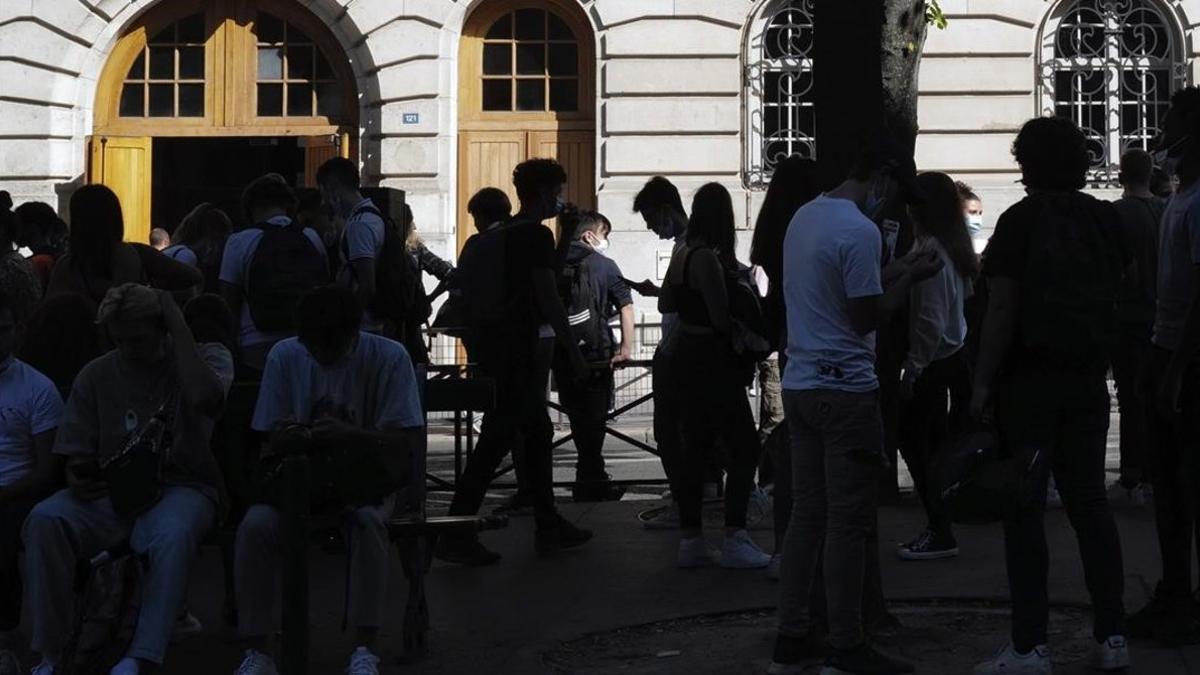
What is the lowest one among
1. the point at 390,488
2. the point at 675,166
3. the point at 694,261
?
the point at 390,488

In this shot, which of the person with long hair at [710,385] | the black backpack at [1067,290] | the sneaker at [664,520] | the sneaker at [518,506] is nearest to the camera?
the black backpack at [1067,290]

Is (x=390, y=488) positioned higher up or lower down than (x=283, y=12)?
lower down

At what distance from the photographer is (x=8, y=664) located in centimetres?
771

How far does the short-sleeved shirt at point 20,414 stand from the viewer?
26.1 feet

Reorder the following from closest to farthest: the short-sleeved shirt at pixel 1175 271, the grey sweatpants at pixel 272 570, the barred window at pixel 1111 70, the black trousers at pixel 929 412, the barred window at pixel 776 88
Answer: the grey sweatpants at pixel 272 570, the short-sleeved shirt at pixel 1175 271, the black trousers at pixel 929 412, the barred window at pixel 1111 70, the barred window at pixel 776 88

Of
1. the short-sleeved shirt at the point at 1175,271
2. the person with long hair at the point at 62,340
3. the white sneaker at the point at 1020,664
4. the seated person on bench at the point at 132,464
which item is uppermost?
the short-sleeved shirt at the point at 1175,271

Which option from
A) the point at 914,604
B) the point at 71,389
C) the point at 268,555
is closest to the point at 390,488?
the point at 268,555

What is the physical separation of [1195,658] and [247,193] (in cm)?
513

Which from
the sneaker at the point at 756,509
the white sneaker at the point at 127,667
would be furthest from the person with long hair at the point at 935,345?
the white sneaker at the point at 127,667

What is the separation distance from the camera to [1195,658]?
7711 millimetres

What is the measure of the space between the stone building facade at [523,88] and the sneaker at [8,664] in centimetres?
1593

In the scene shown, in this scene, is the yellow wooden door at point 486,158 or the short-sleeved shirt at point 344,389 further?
the yellow wooden door at point 486,158

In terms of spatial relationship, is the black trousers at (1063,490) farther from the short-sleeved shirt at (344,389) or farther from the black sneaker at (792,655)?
the short-sleeved shirt at (344,389)

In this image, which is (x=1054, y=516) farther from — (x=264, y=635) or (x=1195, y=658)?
(x=264, y=635)
